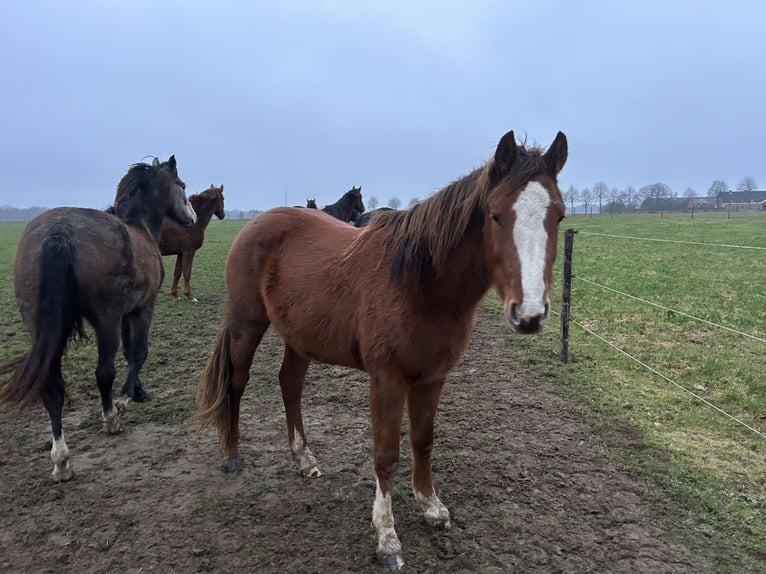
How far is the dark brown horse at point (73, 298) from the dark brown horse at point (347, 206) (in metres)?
8.68

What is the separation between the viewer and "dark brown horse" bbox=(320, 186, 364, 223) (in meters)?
13.1

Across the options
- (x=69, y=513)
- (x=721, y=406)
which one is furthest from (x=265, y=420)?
(x=721, y=406)

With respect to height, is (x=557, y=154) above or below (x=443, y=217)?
above

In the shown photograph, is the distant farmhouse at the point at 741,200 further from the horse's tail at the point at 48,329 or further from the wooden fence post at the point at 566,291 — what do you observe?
the horse's tail at the point at 48,329

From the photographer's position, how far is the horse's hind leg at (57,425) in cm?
324

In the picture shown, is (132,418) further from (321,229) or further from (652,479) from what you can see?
(652,479)

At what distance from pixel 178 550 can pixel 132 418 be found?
2057 millimetres

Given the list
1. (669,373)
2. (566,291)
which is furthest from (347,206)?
(669,373)

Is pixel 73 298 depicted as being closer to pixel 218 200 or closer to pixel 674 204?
pixel 218 200

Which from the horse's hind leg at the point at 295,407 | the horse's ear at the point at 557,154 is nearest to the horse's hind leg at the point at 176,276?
the horse's hind leg at the point at 295,407

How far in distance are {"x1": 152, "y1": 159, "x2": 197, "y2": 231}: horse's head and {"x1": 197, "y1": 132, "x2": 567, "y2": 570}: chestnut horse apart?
2.59 metres

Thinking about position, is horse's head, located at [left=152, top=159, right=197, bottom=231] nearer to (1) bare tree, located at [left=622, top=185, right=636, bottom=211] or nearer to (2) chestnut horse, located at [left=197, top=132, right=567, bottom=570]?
(2) chestnut horse, located at [left=197, top=132, right=567, bottom=570]

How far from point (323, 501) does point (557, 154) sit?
2526 mm

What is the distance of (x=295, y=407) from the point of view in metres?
3.53
